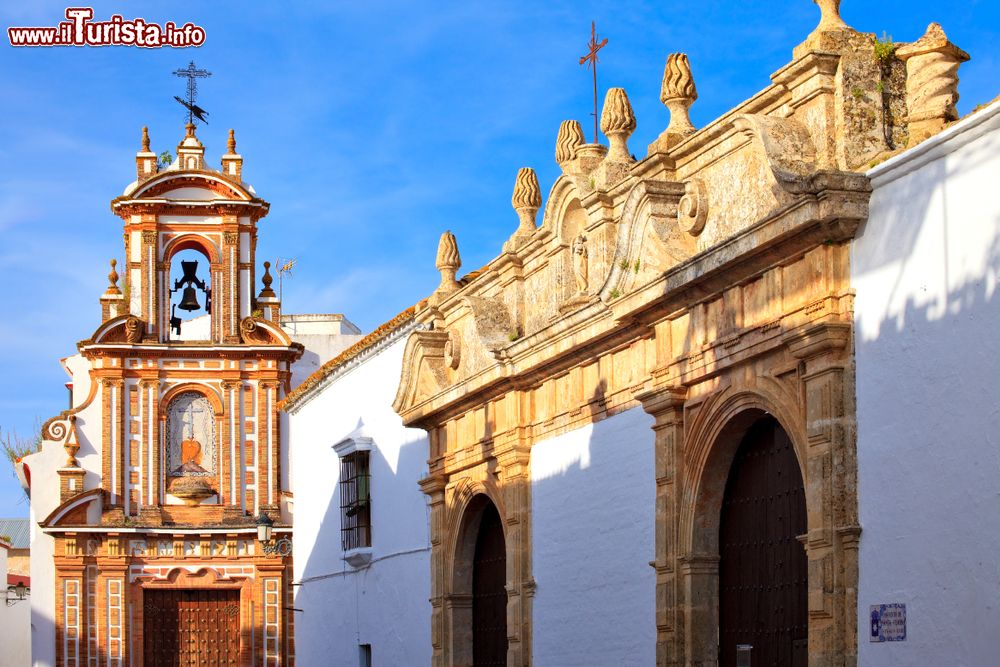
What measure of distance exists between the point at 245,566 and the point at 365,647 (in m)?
7.53

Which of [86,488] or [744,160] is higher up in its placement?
[744,160]

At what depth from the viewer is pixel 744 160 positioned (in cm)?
1065

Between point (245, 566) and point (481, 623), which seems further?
point (245, 566)

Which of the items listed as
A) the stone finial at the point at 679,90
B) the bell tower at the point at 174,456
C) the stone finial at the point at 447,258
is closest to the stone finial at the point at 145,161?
the bell tower at the point at 174,456

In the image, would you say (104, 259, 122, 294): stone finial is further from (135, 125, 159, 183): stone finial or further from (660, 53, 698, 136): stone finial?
(660, 53, 698, 136): stone finial

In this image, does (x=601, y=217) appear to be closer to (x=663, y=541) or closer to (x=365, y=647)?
(x=663, y=541)

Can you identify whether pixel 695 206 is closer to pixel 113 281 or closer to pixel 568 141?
pixel 568 141

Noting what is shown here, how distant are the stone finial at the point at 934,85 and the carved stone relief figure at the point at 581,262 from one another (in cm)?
434

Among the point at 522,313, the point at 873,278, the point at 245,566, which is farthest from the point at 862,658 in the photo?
the point at 245,566

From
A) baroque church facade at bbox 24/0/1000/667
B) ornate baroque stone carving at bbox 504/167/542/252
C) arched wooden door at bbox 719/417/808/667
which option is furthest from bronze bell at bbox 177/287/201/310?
arched wooden door at bbox 719/417/808/667

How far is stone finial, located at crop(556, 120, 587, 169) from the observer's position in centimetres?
1402

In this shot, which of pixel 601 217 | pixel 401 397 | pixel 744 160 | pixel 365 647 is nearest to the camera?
pixel 744 160

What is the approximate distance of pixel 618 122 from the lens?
1320 centimetres

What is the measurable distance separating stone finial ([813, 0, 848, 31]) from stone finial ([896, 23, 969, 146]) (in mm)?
620
